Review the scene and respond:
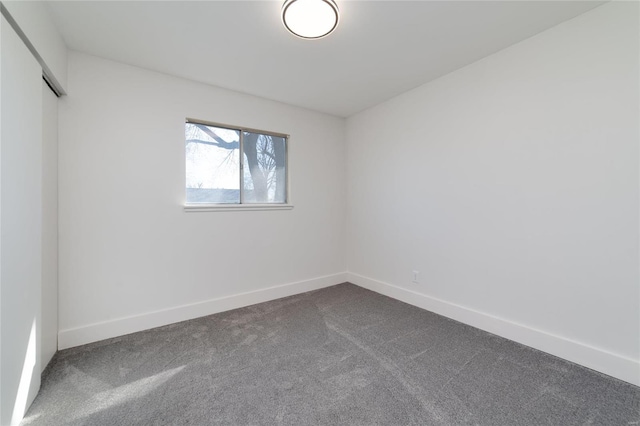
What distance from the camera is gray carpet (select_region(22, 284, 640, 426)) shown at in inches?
56.6

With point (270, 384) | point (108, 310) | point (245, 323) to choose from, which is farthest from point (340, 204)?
point (108, 310)

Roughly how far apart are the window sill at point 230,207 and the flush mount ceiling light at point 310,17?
1821 mm

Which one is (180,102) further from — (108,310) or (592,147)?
(592,147)

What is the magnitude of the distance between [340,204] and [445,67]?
211 centimetres

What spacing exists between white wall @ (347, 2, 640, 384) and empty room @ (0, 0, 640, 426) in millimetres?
15

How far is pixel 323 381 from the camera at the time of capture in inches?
67.6

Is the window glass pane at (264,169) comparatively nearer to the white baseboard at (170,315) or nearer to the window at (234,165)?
the window at (234,165)

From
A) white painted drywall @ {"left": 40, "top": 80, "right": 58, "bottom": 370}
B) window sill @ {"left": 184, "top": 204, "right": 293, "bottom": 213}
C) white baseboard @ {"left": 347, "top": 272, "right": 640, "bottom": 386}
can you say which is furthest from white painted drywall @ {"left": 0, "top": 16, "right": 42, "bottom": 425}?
white baseboard @ {"left": 347, "top": 272, "right": 640, "bottom": 386}

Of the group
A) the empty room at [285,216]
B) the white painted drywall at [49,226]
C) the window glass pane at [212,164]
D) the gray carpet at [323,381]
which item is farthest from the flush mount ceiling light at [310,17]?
the gray carpet at [323,381]

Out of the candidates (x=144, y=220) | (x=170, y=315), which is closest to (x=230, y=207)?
(x=144, y=220)

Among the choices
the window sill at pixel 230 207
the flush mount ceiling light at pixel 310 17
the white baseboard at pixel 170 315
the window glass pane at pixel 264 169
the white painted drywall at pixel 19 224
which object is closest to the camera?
the white painted drywall at pixel 19 224

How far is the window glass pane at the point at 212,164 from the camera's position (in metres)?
2.79

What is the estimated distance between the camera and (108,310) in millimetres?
2312

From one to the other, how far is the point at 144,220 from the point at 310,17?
2253 mm
